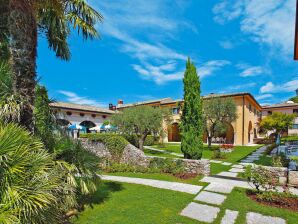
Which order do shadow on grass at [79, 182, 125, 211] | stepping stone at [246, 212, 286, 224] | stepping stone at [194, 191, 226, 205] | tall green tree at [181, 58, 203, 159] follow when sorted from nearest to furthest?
stepping stone at [246, 212, 286, 224]
shadow on grass at [79, 182, 125, 211]
stepping stone at [194, 191, 226, 205]
tall green tree at [181, 58, 203, 159]

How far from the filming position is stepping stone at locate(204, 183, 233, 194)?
711 cm

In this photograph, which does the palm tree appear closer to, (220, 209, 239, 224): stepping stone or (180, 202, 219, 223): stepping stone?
(180, 202, 219, 223): stepping stone

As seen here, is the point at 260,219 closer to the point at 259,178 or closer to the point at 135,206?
the point at 259,178

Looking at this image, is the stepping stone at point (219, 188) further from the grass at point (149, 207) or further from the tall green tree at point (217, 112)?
the tall green tree at point (217, 112)

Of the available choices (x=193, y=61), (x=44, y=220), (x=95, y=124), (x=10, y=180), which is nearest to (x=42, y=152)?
(x=10, y=180)

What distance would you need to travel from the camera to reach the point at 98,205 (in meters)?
5.90

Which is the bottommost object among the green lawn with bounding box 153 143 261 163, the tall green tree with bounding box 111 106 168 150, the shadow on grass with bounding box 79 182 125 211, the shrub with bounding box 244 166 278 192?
the shadow on grass with bounding box 79 182 125 211

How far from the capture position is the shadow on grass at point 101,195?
232 inches

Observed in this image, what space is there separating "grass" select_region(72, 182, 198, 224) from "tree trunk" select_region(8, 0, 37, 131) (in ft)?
9.46

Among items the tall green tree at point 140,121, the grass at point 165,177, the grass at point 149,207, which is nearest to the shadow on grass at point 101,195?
the grass at point 149,207

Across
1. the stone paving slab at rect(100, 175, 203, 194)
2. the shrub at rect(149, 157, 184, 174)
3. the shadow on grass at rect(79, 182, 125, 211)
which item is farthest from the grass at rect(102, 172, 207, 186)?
the shadow on grass at rect(79, 182, 125, 211)

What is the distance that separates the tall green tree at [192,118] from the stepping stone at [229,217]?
202 inches

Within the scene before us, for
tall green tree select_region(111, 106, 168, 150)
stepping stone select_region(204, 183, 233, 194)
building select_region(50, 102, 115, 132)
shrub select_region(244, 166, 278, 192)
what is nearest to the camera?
shrub select_region(244, 166, 278, 192)

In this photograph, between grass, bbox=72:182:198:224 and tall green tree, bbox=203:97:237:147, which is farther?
tall green tree, bbox=203:97:237:147
